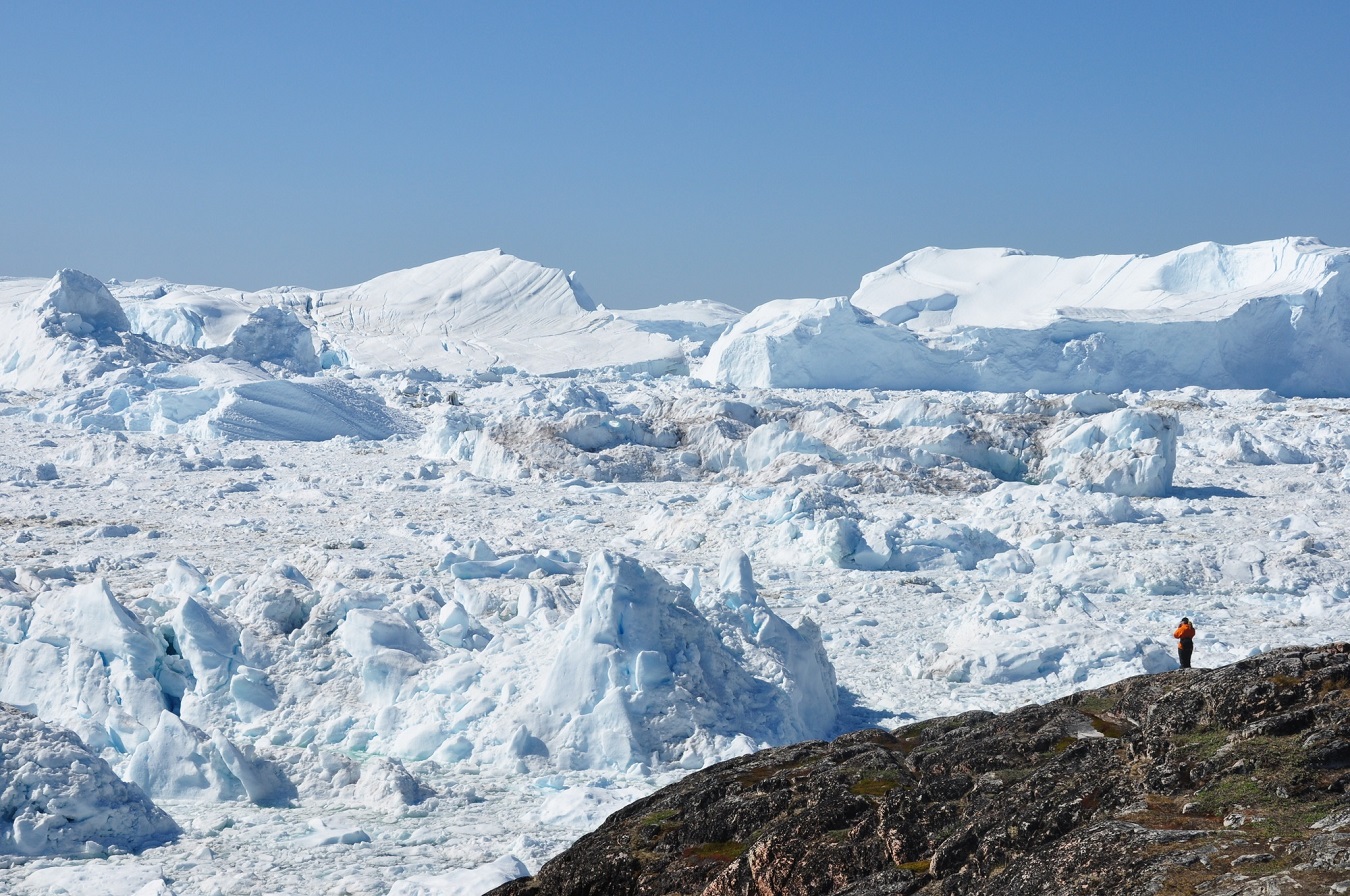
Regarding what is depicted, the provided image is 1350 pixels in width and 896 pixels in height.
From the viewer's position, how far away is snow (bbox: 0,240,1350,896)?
391 inches

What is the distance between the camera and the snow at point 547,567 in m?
9.93

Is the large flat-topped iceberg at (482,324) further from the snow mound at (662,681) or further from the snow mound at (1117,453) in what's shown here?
the snow mound at (662,681)

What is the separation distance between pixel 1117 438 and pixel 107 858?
2233 centimetres

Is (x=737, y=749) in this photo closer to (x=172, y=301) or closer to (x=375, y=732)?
(x=375, y=732)

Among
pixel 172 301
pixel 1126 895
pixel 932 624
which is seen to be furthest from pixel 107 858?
pixel 172 301

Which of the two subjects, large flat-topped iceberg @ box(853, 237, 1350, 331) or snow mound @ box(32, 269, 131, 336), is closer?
snow mound @ box(32, 269, 131, 336)

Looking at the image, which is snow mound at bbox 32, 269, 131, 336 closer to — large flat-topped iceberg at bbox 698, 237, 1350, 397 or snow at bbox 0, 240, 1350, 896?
snow at bbox 0, 240, 1350, 896

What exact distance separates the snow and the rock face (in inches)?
88.5

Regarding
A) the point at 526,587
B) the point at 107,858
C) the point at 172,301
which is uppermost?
the point at 172,301

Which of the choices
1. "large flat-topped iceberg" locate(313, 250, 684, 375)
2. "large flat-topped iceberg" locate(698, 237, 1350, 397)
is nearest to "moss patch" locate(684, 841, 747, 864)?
"large flat-topped iceberg" locate(698, 237, 1350, 397)

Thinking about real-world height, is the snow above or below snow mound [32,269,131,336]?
below

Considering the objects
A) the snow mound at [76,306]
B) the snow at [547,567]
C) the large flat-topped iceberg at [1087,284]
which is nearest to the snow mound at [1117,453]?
the snow at [547,567]

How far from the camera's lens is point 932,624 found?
15438 mm

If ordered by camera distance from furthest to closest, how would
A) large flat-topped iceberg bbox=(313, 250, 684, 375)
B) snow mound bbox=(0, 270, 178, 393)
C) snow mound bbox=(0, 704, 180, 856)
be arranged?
large flat-topped iceberg bbox=(313, 250, 684, 375)
snow mound bbox=(0, 270, 178, 393)
snow mound bbox=(0, 704, 180, 856)
